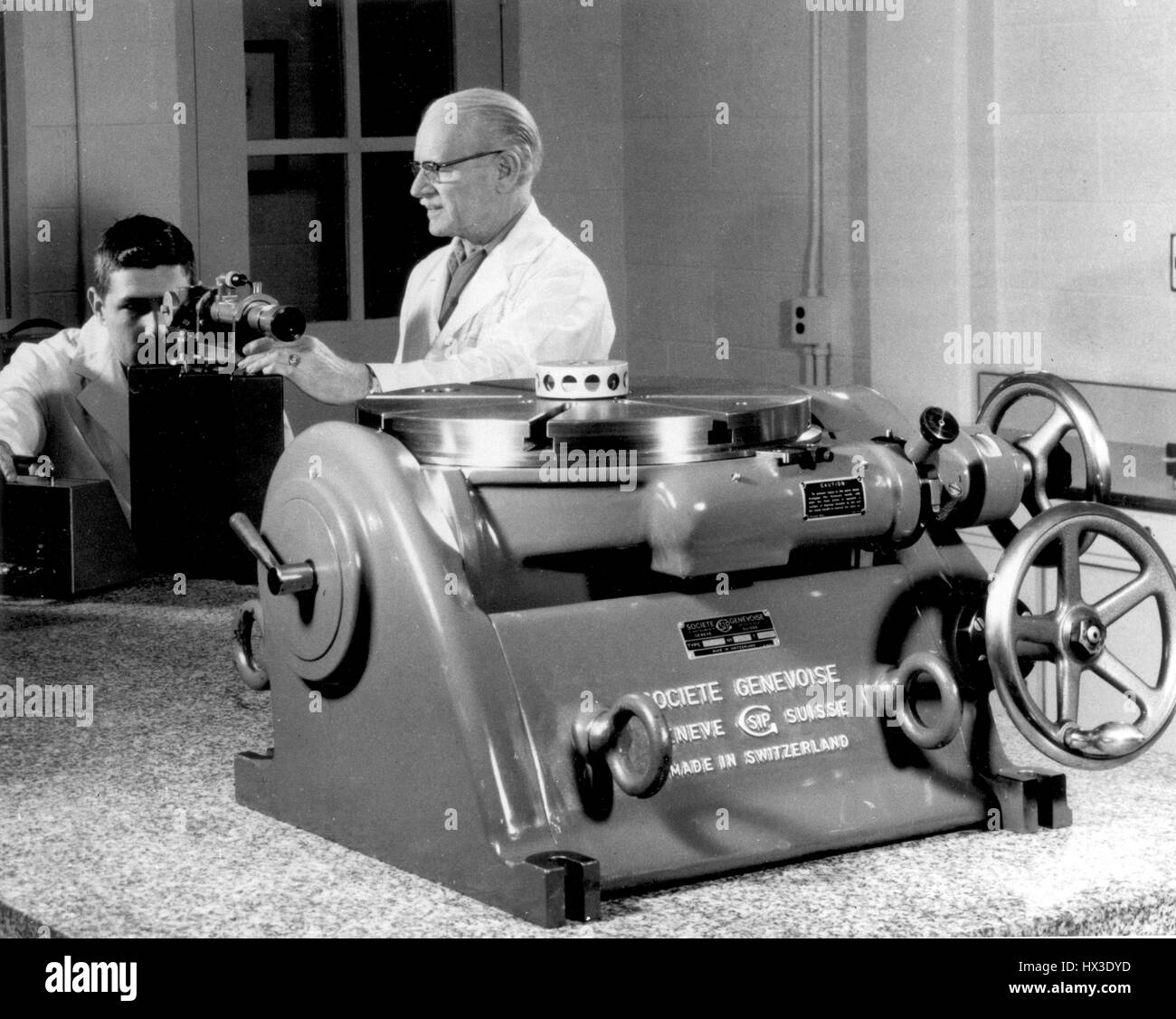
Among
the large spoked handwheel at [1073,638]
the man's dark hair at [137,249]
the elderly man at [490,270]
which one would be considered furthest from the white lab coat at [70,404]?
the large spoked handwheel at [1073,638]

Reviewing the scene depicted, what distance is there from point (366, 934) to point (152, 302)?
4.95 ft

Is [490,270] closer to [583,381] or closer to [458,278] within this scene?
[458,278]

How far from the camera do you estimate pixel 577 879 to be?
Answer: 1.35 meters

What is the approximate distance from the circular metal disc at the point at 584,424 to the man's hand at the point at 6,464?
0.94 meters

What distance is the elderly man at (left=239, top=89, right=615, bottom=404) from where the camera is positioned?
2.87m

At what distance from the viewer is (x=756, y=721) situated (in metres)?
1.48

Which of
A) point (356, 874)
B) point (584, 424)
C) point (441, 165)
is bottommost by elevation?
point (356, 874)

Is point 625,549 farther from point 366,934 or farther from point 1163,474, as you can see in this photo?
point 1163,474

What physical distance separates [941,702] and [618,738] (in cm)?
31

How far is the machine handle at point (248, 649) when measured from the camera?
1.65 m
